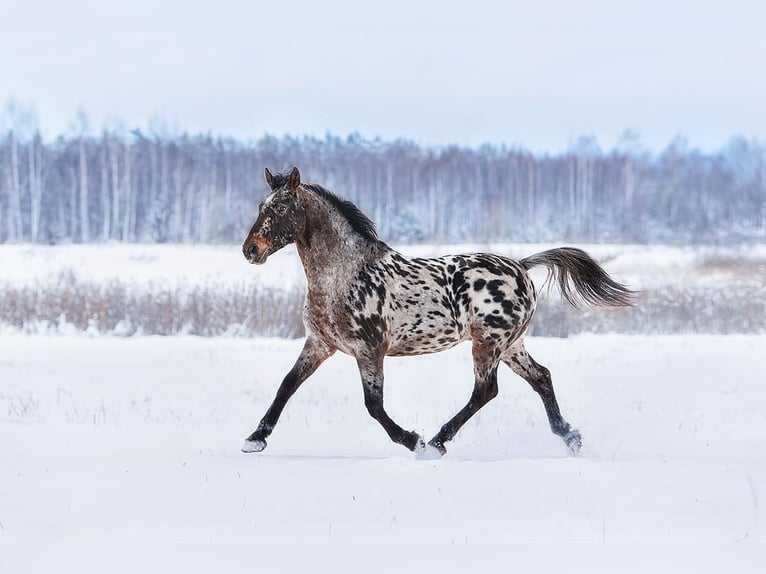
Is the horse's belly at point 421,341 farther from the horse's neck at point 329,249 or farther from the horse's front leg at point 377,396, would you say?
the horse's neck at point 329,249

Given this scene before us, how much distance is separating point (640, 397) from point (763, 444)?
7.92ft

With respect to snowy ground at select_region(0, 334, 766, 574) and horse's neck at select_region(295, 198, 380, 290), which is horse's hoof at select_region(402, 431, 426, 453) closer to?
snowy ground at select_region(0, 334, 766, 574)

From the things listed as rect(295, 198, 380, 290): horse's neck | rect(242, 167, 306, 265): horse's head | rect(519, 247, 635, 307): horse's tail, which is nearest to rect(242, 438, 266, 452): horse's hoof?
rect(295, 198, 380, 290): horse's neck

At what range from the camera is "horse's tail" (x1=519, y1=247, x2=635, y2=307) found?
6965 mm

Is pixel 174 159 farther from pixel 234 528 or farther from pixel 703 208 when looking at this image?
pixel 234 528

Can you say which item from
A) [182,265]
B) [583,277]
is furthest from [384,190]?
[583,277]

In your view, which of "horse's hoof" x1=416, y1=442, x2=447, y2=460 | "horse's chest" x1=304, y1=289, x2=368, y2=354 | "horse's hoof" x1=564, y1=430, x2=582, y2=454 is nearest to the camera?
"horse's chest" x1=304, y1=289, x2=368, y2=354

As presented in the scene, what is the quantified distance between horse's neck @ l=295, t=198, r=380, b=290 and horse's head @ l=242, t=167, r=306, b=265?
11 centimetres

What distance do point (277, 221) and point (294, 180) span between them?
277 millimetres

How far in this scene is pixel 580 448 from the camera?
668 cm

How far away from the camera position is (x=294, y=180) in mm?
5695

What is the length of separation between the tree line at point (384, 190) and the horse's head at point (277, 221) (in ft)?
119

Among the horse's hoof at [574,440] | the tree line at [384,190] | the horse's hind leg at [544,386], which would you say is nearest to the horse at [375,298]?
the horse's hind leg at [544,386]

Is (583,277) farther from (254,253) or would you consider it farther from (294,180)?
(254,253)
